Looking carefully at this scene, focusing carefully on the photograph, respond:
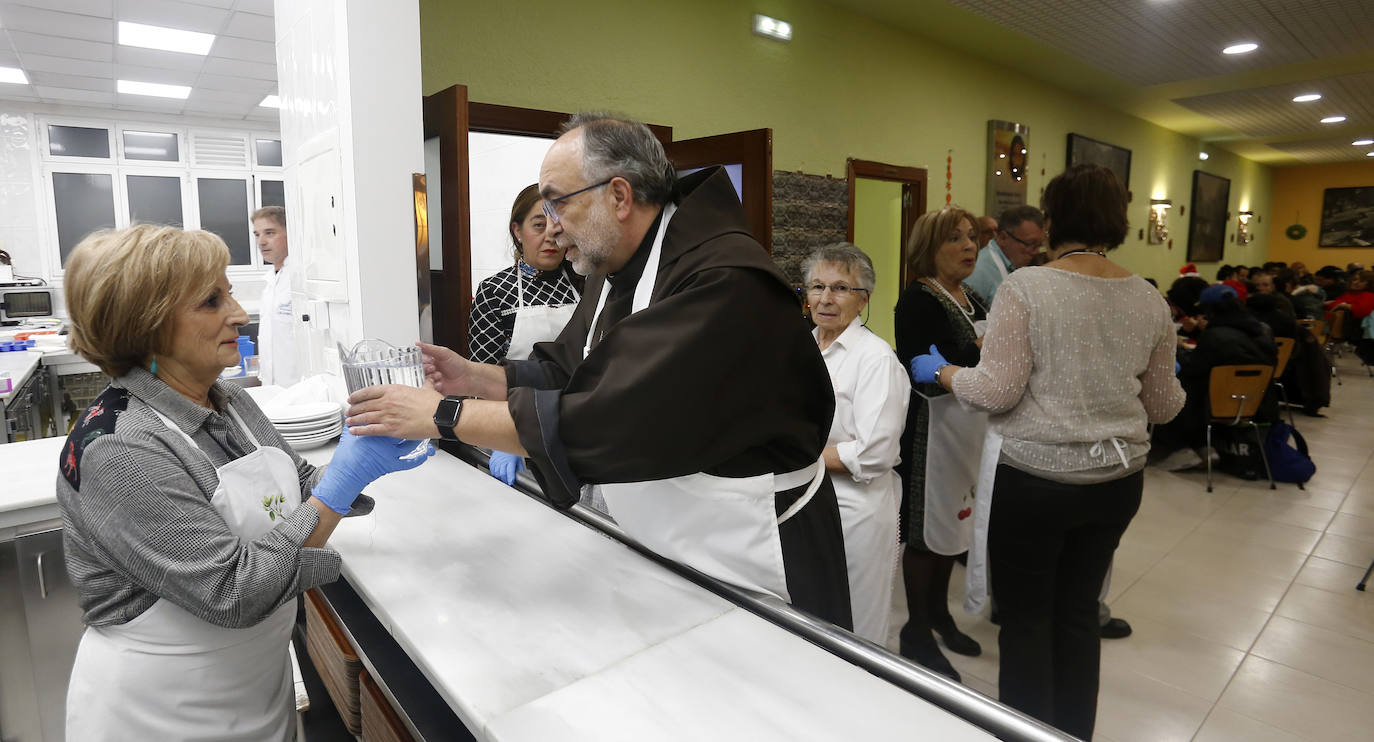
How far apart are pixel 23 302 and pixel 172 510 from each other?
7964 millimetres

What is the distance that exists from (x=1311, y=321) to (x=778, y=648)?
29.0ft

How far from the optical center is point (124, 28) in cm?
547

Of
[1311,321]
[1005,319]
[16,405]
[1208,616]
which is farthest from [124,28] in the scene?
[1311,321]

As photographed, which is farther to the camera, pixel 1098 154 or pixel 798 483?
pixel 1098 154

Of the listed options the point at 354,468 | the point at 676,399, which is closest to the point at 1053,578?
the point at 676,399

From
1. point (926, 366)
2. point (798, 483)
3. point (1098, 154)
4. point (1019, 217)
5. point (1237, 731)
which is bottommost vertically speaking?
point (1237, 731)

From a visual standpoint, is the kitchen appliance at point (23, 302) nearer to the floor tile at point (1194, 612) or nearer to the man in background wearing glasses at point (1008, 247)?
the man in background wearing glasses at point (1008, 247)

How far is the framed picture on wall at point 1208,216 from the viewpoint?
1087 centimetres

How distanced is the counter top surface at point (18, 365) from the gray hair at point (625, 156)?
3.77m

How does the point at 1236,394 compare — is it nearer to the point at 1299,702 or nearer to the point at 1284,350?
the point at 1284,350

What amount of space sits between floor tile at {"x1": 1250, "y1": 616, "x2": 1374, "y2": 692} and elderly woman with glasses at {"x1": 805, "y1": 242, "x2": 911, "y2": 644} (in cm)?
182

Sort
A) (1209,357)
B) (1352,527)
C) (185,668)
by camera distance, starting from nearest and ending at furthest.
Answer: (185,668), (1352,527), (1209,357)

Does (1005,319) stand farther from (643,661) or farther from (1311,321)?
(1311,321)

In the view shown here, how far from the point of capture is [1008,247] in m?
3.58
